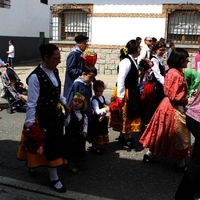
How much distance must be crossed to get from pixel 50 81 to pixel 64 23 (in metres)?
11.8

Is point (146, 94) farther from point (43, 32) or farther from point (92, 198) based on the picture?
point (43, 32)

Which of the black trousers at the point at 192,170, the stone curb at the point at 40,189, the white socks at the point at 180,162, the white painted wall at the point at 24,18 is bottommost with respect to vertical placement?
the stone curb at the point at 40,189

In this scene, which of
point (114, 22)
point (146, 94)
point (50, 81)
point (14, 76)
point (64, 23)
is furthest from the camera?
point (64, 23)

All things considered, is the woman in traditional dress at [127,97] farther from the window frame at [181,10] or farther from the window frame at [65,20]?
Answer: the window frame at [65,20]

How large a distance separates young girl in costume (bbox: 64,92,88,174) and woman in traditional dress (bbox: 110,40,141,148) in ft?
2.02

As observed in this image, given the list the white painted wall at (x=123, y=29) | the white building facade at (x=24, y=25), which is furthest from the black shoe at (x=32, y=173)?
the white building facade at (x=24, y=25)

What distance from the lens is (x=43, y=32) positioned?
21.8 m

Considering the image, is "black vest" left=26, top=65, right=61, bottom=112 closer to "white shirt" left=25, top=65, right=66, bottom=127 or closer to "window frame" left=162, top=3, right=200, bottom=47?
"white shirt" left=25, top=65, right=66, bottom=127

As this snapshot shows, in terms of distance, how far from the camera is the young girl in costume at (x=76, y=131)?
4.02m

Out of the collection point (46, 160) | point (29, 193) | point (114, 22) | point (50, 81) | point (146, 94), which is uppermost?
point (114, 22)

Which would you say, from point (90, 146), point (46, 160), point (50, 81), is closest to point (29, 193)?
point (46, 160)

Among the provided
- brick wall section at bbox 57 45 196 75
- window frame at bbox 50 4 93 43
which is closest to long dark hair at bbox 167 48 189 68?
brick wall section at bbox 57 45 196 75

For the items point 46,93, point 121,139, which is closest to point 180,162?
point 121,139

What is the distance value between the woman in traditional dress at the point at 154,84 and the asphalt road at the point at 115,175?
73cm
